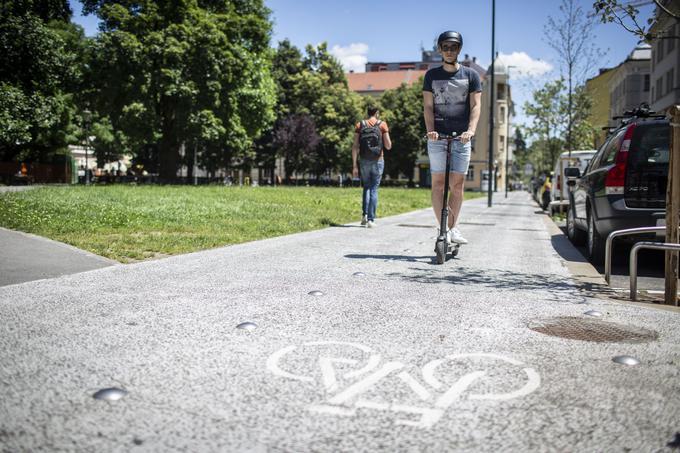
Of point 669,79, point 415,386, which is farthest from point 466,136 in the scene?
point 669,79

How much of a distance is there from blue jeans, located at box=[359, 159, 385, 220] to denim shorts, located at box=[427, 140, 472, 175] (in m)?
3.88

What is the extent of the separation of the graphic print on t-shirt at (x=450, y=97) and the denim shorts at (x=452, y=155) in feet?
0.96

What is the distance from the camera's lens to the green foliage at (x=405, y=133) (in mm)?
71688

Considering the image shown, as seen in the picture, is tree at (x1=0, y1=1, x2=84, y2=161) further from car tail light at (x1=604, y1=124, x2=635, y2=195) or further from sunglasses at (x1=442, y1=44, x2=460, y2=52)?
car tail light at (x1=604, y1=124, x2=635, y2=195)

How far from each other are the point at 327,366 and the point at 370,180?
831 centimetres

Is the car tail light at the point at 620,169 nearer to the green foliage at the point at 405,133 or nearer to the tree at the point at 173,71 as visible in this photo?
the tree at the point at 173,71

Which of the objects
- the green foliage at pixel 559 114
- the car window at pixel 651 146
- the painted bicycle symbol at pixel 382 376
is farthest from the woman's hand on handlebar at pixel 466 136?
the green foliage at pixel 559 114

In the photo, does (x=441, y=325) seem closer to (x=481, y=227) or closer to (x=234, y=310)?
(x=234, y=310)

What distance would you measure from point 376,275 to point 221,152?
5102 cm

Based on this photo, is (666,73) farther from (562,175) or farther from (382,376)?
(382,376)

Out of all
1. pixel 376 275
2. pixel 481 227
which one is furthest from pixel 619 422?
pixel 481 227

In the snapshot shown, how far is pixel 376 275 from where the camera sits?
5609 mm

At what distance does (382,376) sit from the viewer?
2.74 metres

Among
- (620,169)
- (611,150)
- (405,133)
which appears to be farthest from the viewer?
(405,133)
